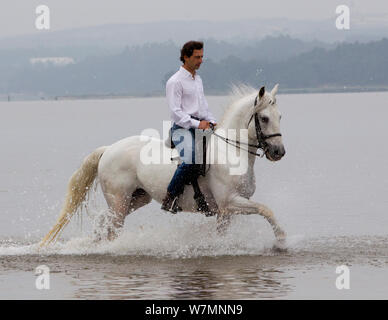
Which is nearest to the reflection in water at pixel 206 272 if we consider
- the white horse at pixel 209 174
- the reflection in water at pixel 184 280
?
the reflection in water at pixel 184 280

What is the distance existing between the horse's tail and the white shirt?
1942 millimetres

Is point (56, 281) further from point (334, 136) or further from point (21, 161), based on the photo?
point (334, 136)

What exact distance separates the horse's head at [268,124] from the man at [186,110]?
666mm

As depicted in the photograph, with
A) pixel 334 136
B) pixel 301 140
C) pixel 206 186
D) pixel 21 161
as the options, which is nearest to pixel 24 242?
pixel 206 186

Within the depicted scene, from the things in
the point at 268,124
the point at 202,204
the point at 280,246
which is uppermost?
the point at 268,124

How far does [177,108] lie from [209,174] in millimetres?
1033

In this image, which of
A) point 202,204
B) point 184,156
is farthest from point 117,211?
point 184,156

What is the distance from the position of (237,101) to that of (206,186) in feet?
4.05

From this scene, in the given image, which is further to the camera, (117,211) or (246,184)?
(117,211)

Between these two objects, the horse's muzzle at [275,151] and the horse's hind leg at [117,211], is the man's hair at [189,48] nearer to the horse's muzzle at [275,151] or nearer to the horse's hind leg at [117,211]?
the horse's muzzle at [275,151]

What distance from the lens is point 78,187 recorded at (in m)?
14.9

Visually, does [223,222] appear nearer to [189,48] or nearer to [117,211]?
[117,211]

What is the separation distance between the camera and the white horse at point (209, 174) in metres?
13.2
